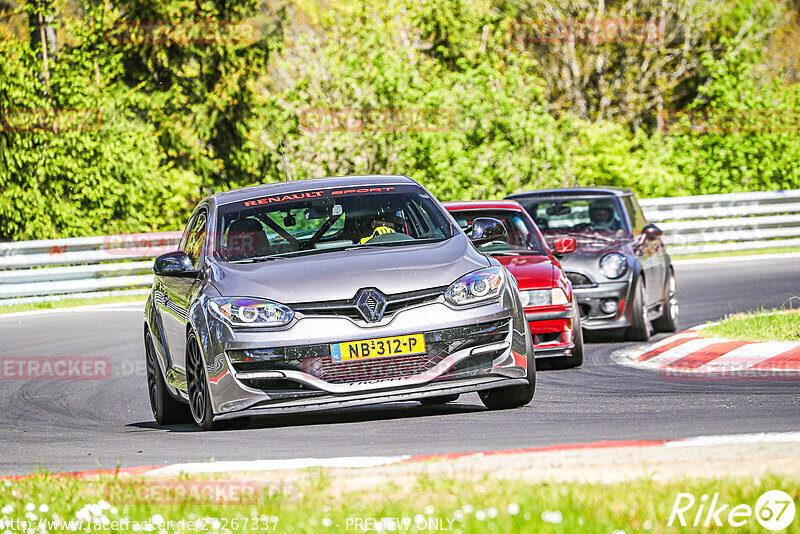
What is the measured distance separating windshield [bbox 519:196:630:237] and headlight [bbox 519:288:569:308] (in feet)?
9.40

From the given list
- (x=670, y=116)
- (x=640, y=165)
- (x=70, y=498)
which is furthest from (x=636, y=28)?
(x=70, y=498)

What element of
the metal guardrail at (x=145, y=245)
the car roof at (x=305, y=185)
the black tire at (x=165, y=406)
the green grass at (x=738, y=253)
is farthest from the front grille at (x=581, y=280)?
A: the green grass at (x=738, y=253)

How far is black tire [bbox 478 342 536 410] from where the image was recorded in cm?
816

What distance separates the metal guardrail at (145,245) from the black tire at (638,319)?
11154 millimetres

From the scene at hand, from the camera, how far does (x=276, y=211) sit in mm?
8734

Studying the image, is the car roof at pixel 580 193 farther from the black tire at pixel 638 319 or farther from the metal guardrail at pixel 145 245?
the metal guardrail at pixel 145 245

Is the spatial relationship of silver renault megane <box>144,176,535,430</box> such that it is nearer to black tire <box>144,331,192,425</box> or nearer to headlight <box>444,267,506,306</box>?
headlight <box>444,267,506,306</box>

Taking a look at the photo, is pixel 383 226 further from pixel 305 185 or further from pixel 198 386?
pixel 198 386

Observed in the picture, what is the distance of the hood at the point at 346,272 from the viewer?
7.52 metres

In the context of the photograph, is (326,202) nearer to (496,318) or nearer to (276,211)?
(276,211)

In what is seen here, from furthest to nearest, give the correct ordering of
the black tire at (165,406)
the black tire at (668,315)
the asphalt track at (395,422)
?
the black tire at (668,315) < the black tire at (165,406) < the asphalt track at (395,422)

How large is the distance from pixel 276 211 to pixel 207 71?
95.9 ft

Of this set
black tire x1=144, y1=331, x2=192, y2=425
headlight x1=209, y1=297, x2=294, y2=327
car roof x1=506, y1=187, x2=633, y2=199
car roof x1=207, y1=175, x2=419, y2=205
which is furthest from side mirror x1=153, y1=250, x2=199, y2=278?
car roof x1=506, y1=187, x2=633, y2=199

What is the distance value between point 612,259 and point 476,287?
538 centimetres
